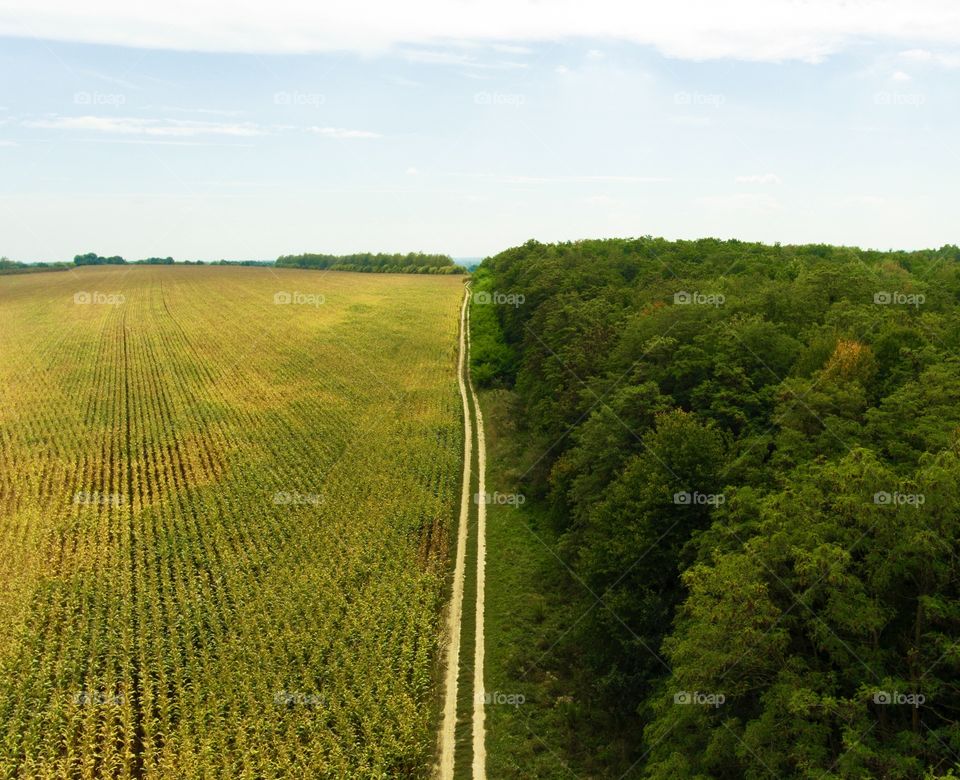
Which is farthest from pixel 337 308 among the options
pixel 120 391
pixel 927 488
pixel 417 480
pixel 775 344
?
pixel 927 488

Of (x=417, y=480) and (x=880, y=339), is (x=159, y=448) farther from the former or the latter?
(x=880, y=339)
